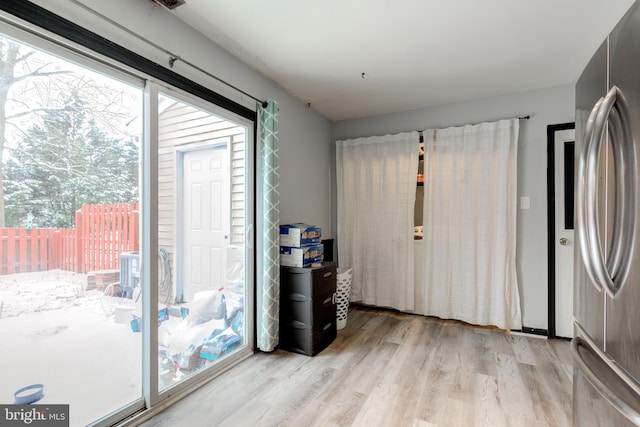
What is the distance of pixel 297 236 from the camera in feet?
8.50

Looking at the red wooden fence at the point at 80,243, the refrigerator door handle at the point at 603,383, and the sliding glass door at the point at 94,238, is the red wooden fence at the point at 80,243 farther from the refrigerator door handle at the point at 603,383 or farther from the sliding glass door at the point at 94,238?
the refrigerator door handle at the point at 603,383

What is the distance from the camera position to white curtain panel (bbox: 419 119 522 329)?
9.74ft

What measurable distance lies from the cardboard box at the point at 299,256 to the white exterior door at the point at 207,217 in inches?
21.0

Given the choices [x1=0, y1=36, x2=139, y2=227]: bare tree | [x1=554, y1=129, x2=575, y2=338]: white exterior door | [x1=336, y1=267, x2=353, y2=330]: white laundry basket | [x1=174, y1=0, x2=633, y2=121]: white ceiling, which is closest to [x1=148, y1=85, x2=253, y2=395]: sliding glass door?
[x1=0, y1=36, x2=139, y2=227]: bare tree

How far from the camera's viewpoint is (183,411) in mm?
1768

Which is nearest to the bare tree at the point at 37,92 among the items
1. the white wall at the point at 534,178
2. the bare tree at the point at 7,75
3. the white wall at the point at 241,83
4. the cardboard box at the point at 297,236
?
the bare tree at the point at 7,75

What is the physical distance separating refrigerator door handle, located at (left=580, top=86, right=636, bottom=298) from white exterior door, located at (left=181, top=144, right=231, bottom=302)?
238cm

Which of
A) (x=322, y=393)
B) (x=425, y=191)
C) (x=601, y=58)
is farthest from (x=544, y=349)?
(x=601, y=58)

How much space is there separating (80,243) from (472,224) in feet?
10.6

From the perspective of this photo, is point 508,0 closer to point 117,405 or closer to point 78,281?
point 78,281

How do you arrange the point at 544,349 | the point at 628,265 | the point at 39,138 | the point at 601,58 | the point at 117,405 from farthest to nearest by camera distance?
the point at 544,349 < the point at 117,405 < the point at 39,138 < the point at 601,58 < the point at 628,265

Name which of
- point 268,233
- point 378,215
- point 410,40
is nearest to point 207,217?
point 268,233

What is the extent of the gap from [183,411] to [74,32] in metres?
2.08

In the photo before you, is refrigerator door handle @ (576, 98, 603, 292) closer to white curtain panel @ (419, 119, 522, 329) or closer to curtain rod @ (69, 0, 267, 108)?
curtain rod @ (69, 0, 267, 108)
